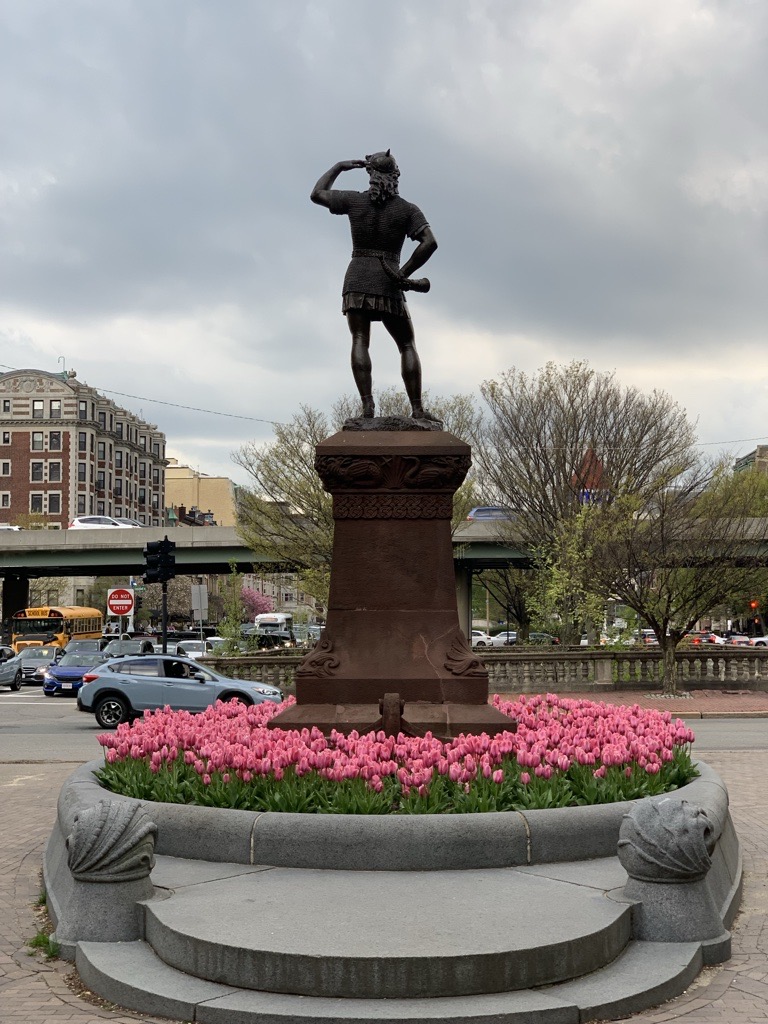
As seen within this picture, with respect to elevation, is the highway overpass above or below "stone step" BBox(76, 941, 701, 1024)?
above

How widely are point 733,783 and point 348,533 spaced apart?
676 centimetres

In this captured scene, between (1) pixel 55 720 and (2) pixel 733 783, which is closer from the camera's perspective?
(2) pixel 733 783

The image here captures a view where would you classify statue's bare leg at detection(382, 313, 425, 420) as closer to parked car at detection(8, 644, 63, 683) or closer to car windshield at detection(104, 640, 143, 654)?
car windshield at detection(104, 640, 143, 654)

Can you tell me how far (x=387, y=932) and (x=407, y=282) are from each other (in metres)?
7.09

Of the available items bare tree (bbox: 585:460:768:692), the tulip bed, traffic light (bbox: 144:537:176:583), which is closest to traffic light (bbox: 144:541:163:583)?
traffic light (bbox: 144:537:176:583)

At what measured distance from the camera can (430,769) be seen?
7.62 metres

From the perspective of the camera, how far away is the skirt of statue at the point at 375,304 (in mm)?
11266

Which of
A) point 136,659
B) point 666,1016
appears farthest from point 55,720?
point 666,1016

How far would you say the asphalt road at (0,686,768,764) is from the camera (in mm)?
18516

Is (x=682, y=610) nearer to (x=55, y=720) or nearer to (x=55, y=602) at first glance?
(x=55, y=720)

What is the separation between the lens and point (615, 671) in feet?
109

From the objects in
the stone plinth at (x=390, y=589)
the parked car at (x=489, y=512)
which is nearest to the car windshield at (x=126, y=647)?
the parked car at (x=489, y=512)

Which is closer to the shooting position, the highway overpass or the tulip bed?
the tulip bed

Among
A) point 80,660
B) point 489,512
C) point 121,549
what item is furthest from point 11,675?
point 121,549
